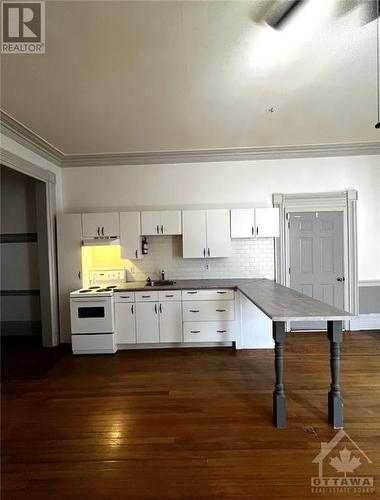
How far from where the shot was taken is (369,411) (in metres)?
2.64

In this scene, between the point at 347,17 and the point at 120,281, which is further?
the point at 120,281

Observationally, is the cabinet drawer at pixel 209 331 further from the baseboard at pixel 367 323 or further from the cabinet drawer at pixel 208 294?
the baseboard at pixel 367 323

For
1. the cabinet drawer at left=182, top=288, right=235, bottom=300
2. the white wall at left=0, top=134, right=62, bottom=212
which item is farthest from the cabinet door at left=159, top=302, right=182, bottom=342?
the white wall at left=0, top=134, right=62, bottom=212

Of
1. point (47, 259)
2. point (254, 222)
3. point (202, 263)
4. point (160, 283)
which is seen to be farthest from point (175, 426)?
point (47, 259)

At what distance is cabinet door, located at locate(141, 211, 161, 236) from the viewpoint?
4547 millimetres

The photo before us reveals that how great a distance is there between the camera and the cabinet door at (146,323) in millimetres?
4266

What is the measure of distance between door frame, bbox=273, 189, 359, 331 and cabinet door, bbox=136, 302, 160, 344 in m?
2.15

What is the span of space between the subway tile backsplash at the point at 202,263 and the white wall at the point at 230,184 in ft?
2.30

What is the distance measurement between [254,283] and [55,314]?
10.6 ft

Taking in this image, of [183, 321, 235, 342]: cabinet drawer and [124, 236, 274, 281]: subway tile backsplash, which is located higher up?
[124, 236, 274, 281]: subway tile backsplash

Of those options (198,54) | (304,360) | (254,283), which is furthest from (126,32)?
(304,360)

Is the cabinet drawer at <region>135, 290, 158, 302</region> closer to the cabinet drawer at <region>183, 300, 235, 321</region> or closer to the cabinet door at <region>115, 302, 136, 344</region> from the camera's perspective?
the cabinet door at <region>115, 302, 136, 344</region>

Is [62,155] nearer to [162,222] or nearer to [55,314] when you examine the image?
[162,222]

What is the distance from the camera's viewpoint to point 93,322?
13.7 ft
